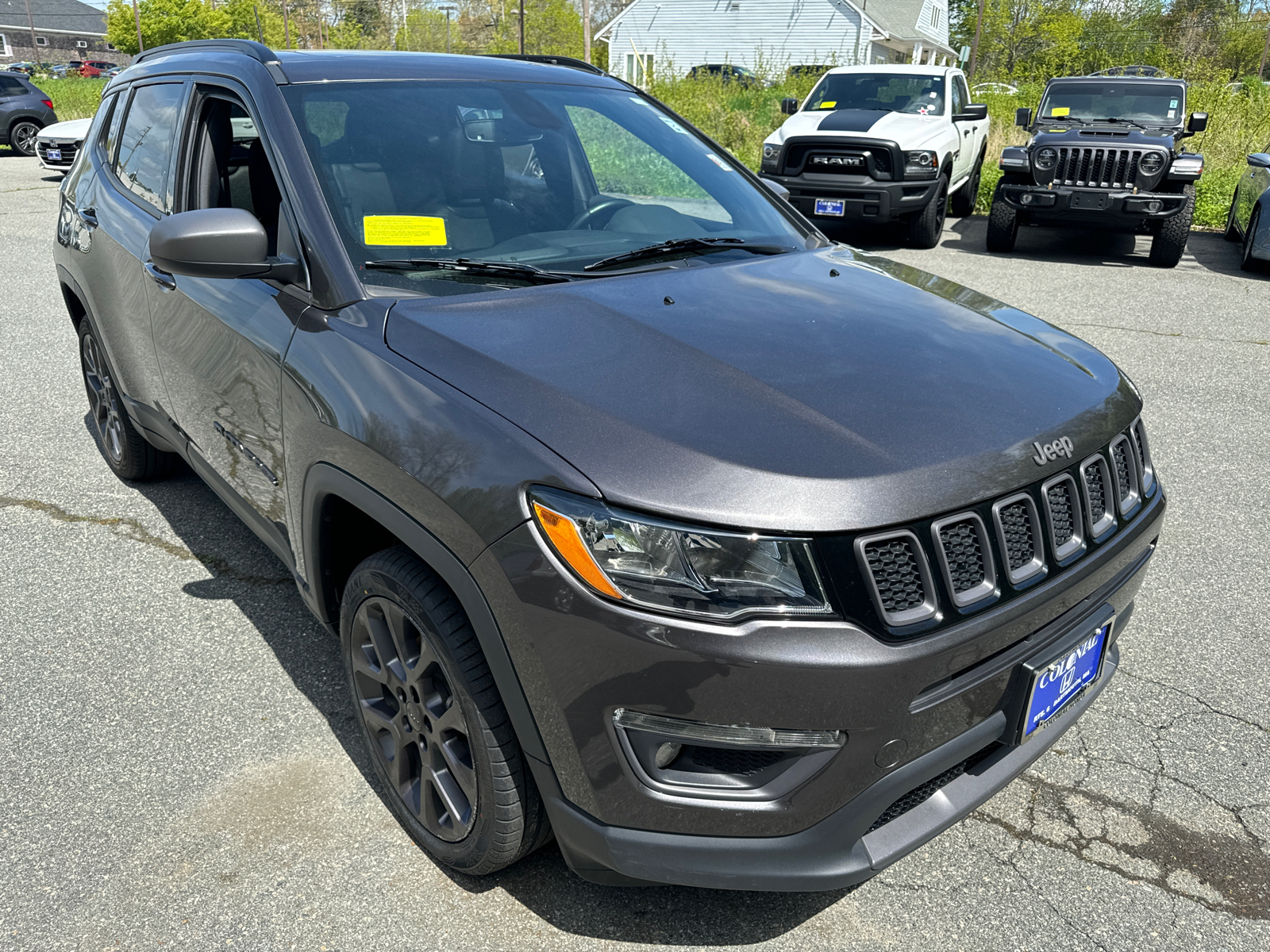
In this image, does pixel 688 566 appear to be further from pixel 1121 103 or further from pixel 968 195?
pixel 968 195

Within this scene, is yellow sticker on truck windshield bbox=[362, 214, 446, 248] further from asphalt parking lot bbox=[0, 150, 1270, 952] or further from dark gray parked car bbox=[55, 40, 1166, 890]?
asphalt parking lot bbox=[0, 150, 1270, 952]

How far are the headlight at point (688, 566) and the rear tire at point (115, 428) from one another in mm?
2943

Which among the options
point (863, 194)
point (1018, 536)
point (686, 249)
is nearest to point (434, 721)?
point (1018, 536)

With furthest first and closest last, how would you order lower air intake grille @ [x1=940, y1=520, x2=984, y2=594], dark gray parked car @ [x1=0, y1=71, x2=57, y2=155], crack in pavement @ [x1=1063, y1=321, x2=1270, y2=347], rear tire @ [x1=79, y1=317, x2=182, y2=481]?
1. dark gray parked car @ [x1=0, y1=71, x2=57, y2=155]
2. crack in pavement @ [x1=1063, y1=321, x2=1270, y2=347]
3. rear tire @ [x1=79, y1=317, x2=182, y2=481]
4. lower air intake grille @ [x1=940, y1=520, x2=984, y2=594]

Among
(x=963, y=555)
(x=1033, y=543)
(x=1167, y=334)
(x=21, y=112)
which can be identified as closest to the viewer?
(x=963, y=555)

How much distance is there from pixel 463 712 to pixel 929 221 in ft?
31.5

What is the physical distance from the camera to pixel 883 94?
11273mm

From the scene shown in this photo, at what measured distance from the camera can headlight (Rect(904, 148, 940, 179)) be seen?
995 centimetres

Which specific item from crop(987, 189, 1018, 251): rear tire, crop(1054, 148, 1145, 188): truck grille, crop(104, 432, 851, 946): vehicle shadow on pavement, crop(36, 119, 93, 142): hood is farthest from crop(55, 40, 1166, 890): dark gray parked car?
crop(36, 119, 93, 142): hood

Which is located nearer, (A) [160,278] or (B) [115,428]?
(A) [160,278]

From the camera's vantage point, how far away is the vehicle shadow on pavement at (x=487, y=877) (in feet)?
6.91

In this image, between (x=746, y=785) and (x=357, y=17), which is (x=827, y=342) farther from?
(x=357, y=17)

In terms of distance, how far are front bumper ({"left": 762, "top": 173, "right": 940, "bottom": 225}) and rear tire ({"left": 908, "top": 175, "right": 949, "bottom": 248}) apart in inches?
3.8

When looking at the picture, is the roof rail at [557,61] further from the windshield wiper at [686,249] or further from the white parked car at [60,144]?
the white parked car at [60,144]
